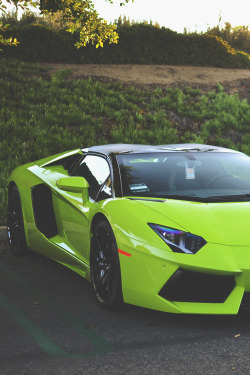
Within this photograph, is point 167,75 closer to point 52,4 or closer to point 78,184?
point 52,4

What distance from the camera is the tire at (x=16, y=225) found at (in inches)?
268

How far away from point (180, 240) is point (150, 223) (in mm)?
268

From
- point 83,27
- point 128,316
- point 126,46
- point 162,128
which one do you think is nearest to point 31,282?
point 128,316

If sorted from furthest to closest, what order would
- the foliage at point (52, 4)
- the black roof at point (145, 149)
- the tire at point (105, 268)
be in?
the foliage at point (52, 4) < the black roof at point (145, 149) < the tire at point (105, 268)

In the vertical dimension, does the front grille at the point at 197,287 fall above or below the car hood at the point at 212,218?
below

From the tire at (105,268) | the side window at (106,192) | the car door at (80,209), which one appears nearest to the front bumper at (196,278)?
the tire at (105,268)

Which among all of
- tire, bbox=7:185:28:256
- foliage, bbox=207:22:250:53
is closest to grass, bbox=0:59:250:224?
tire, bbox=7:185:28:256

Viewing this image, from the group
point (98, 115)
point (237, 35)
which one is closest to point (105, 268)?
point (98, 115)

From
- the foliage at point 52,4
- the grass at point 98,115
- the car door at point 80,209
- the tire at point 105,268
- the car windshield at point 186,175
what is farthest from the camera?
the grass at point 98,115

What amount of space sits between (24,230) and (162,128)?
9269 millimetres

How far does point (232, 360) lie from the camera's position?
3.68m

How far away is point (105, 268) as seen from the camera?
187 inches

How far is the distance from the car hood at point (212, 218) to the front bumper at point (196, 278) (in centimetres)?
10

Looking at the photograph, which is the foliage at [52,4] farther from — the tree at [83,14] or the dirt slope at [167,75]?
the dirt slope at [167,75]
